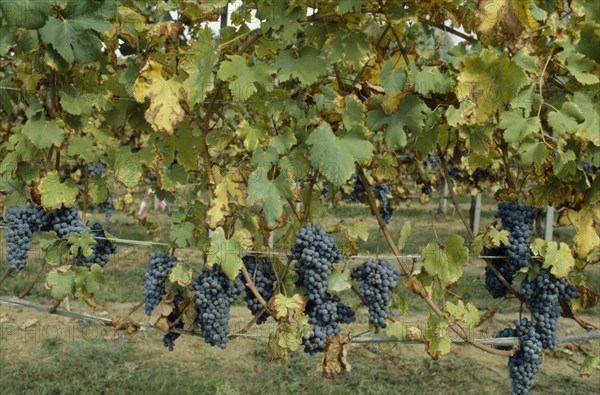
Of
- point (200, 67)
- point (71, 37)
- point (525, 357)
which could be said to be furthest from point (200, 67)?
point (525, 357)

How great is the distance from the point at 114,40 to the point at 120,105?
255mm

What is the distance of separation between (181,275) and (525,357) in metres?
1.34

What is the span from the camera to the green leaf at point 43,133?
2.27m

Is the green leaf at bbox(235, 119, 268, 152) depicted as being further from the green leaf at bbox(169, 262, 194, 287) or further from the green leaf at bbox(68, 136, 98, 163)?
the green leaf at bbox(68, 136, 98, 163)

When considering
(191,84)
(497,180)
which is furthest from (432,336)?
(497,180)

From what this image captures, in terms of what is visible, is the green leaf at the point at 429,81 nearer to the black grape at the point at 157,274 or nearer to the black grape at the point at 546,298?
the black grape at the point at 546,298

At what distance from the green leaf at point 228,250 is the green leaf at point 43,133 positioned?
2.28ft

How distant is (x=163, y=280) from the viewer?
94.2 inches

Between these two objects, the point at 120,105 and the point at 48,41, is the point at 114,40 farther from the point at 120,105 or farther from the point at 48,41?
the point at 48,41

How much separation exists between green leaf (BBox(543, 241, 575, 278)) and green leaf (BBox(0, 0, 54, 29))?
1.78 metres

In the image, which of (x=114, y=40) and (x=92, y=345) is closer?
(x=114, y=40)

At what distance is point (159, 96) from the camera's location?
2037mm

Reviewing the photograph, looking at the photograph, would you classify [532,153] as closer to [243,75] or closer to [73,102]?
[243,75]

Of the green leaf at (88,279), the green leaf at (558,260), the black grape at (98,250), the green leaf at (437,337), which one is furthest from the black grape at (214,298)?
the green leaf at (558,260)
